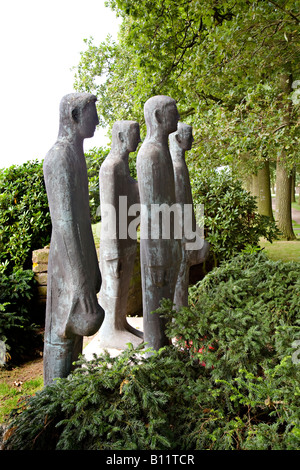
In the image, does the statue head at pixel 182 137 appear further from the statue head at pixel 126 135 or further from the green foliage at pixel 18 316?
the green foliage at pixel 18 316

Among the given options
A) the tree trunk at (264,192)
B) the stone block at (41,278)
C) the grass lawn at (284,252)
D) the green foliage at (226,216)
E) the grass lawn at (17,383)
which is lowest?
the grass lawn at (17,383)

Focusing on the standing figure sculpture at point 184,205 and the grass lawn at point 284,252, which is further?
the grass lawn at point 284,252

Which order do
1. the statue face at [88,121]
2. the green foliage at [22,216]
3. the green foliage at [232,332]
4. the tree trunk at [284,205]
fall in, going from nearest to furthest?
the green foliage at [232,332] < the statue face at [88,121] < the green foliage at [22,216] < the tree trunk at [284,205]

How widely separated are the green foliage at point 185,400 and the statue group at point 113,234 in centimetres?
46

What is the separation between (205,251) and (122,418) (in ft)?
7.90

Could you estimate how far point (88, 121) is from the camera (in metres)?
2.38

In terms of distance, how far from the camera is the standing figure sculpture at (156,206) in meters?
2.97

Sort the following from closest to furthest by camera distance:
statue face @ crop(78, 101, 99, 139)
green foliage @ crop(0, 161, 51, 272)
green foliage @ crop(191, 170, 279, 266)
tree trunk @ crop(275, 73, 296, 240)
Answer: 1. statue face @ crop(78, 101, 99, 139)
2. green foliage @ crop(0, 161, 51, 272)
3. green foliage @ crop(191, 170, 279, 266)
4. tree trunk @ crop(275, 73, 296, 240)

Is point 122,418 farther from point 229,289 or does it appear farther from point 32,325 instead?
point 32,325

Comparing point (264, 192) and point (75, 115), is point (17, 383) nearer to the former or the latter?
point (75, 115)

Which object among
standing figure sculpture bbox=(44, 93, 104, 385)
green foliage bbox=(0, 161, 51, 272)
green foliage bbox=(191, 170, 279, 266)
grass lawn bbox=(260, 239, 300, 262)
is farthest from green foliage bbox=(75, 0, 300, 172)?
standing figure sculpture bbox=(44, 93, 104, 385)

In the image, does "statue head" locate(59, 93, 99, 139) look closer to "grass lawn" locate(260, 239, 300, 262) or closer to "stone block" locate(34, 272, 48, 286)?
"stone block" locate(34, 272, 48, 286)

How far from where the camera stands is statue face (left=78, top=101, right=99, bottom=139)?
2.36m

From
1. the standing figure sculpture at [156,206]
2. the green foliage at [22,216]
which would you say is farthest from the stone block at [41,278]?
the standing figure sculpture at [156,206]
